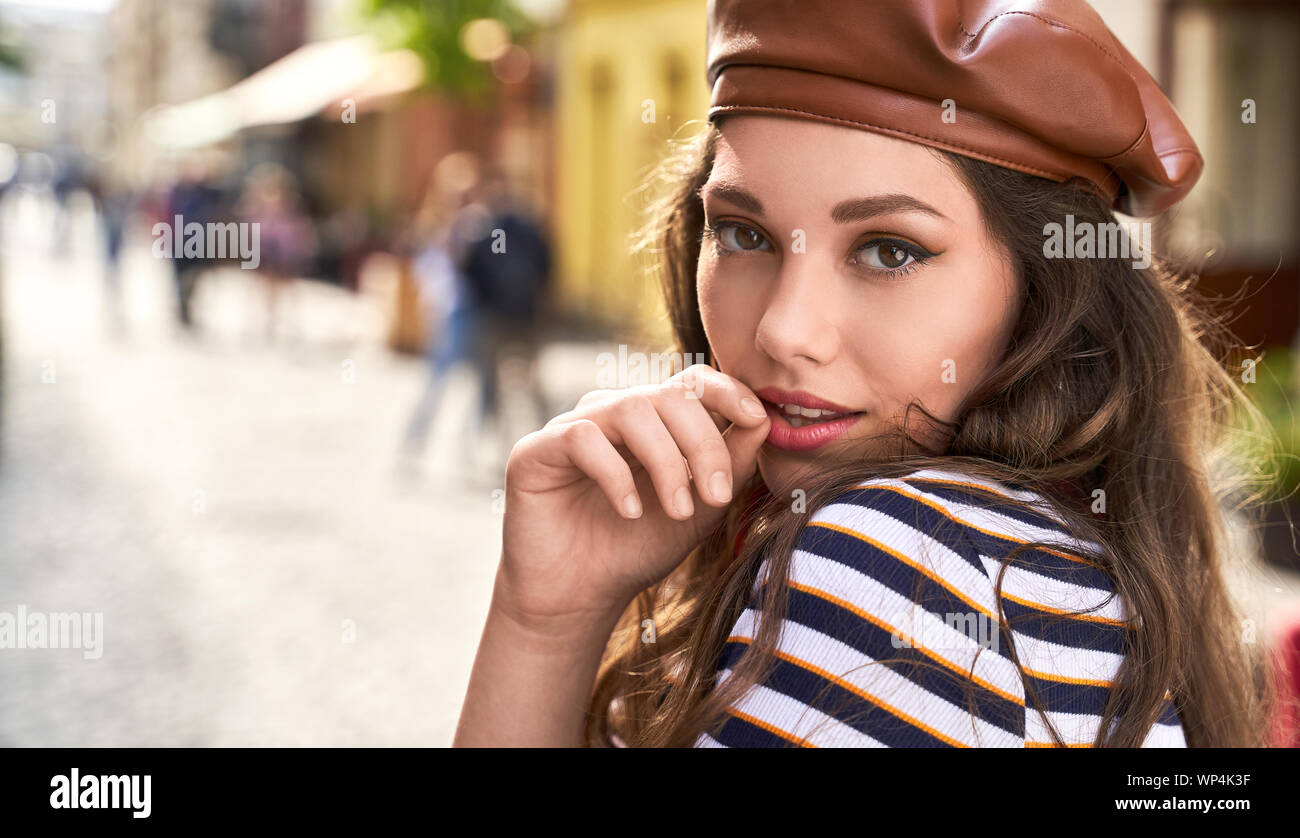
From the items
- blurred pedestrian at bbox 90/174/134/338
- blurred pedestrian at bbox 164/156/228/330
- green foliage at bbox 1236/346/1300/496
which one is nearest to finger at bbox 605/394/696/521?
green foliage at bbox 1236/346/1300/496

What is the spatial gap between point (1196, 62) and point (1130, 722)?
1015cm

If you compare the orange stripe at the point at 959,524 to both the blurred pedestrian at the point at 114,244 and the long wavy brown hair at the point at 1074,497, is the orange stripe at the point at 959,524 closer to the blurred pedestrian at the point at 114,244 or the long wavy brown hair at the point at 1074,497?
the long wavy brown hair at the point at 1074,497

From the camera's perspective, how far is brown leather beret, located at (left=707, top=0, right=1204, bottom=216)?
1246 millimetres

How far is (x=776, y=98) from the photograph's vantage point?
4.26 feet

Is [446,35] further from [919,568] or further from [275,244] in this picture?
[919,568]

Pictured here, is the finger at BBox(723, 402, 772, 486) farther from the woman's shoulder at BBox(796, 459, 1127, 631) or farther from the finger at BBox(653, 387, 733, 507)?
the woman's shoulder at BBox(796, 459, 1127, 631)

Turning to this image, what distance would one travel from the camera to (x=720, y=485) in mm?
1296

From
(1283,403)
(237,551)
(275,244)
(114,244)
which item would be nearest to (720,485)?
(237,551)

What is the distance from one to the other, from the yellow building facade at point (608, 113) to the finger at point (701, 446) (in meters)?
14.4

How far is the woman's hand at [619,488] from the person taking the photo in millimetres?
1305

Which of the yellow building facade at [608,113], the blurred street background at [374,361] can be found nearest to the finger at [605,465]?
the blurred street background at [374,361]
